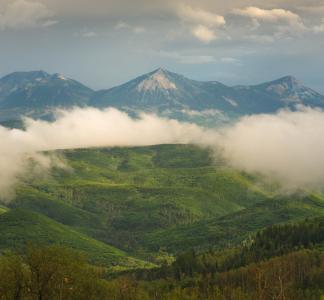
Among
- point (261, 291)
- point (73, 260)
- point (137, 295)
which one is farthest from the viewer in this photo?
point (137, 295)

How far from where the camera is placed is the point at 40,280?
396 ft

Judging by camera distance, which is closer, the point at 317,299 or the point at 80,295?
the point at 80,295

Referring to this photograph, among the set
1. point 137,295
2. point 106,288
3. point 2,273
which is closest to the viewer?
point 2,273

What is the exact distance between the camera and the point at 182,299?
539 feet

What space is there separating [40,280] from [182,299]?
189ft

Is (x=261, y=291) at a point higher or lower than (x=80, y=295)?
higher

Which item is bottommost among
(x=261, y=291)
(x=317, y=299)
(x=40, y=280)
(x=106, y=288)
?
(x=317, y=299)

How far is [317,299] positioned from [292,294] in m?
8.71

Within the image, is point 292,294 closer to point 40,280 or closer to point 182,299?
point 182,299

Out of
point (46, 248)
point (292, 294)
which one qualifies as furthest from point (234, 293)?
point (46, 248)

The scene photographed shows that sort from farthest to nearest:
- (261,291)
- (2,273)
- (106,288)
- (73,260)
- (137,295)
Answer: (137,295), (106,288), (73,260), (2,273), (261,291)

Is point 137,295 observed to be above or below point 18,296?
below

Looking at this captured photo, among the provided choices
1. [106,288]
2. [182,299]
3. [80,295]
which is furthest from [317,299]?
[80,295]

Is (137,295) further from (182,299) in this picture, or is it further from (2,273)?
(2,273)
